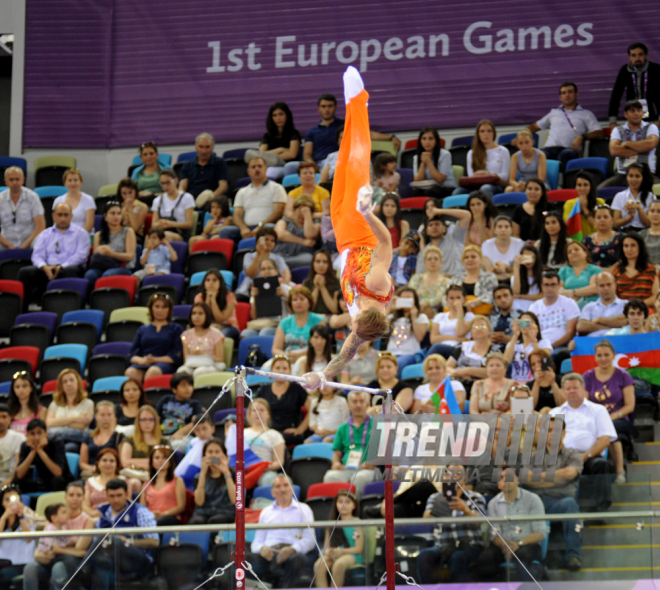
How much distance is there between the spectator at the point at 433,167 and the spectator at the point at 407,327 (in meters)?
2.13

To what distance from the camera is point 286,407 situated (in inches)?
313

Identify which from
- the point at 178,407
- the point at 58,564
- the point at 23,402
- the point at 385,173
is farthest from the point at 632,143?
the point at 58,564

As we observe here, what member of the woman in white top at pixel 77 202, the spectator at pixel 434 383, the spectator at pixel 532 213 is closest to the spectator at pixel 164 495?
the spectator at pixel 434 383

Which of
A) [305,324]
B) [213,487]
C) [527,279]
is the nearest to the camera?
[213,487]

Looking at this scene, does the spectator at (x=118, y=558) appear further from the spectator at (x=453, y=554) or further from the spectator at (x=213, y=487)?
the spectator at (x=453, y=554)

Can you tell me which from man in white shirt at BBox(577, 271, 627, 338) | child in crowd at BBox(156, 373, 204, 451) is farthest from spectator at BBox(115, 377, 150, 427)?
man in white shirt at BBox(577, 271, 627, 338)

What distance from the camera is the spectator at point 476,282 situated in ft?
27.2

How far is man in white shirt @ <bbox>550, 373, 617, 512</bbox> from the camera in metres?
6.74

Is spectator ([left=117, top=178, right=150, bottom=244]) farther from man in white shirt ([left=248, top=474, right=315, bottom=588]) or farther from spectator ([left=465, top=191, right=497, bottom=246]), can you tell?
man in white shirt ([left=248, top=474, right=315, bottom=588])

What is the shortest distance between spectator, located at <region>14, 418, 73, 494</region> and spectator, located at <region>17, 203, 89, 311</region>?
2.67m

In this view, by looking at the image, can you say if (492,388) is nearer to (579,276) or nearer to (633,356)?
(633,356)

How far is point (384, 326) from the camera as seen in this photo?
16.2 feet

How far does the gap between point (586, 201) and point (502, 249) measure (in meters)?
0.91

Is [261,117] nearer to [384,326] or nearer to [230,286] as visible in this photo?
[230,286]
